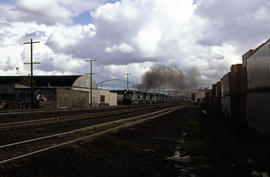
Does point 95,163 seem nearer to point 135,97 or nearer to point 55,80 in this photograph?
point 55,80

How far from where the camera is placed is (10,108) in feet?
143

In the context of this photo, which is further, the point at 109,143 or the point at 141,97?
the point at 141,97

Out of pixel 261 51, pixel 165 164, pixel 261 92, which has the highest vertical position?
pixel 261 51

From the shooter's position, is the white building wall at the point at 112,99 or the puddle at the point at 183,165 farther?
the white building wall at the point at 112,99

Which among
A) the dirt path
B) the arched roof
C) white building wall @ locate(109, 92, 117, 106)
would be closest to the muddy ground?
the dirt path

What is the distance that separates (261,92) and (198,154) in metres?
4.96

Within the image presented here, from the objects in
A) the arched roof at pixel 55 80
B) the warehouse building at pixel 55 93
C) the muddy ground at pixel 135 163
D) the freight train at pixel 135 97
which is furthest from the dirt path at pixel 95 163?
the freight train at pixel 135 97

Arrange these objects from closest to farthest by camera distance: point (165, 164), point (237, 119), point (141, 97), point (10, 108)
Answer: point (165, 164) → point (237, 119) → point (10, 108) → point (141, 97)

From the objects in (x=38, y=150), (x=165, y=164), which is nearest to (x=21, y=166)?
(x=38, y=150)

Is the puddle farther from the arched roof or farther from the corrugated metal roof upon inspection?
the corrugated metal roof

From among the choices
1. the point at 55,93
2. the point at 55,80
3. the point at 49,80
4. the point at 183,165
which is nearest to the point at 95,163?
the point at 183,165

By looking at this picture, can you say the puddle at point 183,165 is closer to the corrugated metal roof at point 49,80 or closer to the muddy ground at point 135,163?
the muddy ground at point 135,163

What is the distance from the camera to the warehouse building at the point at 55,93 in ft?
185

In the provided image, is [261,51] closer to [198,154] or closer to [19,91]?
[198,154]
